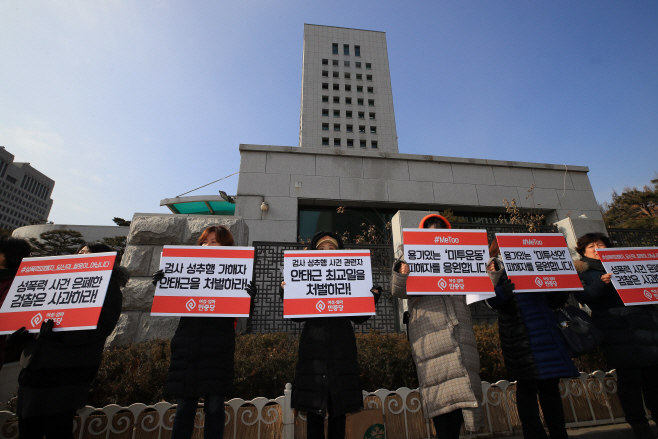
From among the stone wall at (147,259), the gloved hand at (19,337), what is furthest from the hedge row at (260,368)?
the gloved hand at (19,337)

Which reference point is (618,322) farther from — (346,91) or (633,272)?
(346,91)

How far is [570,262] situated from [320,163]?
7878 mm

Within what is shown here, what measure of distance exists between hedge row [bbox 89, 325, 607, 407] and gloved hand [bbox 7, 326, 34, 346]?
47.8 inches

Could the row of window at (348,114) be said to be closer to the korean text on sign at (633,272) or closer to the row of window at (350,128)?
the row of window at (350,128)

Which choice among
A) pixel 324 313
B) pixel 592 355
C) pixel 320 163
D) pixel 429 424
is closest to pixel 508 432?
pixel 429 424

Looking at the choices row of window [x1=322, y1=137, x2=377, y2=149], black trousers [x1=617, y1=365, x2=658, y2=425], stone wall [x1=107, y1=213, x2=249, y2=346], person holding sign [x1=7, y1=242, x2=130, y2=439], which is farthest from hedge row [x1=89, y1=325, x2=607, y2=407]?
row of window [x1=322, y1=137, x2=377, y2=149]

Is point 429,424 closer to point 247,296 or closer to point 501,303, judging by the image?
point 501,303

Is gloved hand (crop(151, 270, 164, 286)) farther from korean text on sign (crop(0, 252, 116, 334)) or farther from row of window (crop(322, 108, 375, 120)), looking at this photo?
row of window (crop(322, 108, 375, 120))

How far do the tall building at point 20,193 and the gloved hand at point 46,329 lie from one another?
134 m

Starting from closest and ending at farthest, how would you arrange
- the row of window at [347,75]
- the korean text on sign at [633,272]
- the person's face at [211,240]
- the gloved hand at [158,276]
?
the gloved hand at [158,276], the korean text on sign at [633,272], the person's face at [211,240], the row of window at [347,75]

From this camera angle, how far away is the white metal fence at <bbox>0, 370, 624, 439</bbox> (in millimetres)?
3227

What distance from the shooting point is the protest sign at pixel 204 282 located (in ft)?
10.5

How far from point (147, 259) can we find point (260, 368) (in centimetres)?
355

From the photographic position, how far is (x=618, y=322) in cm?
344
